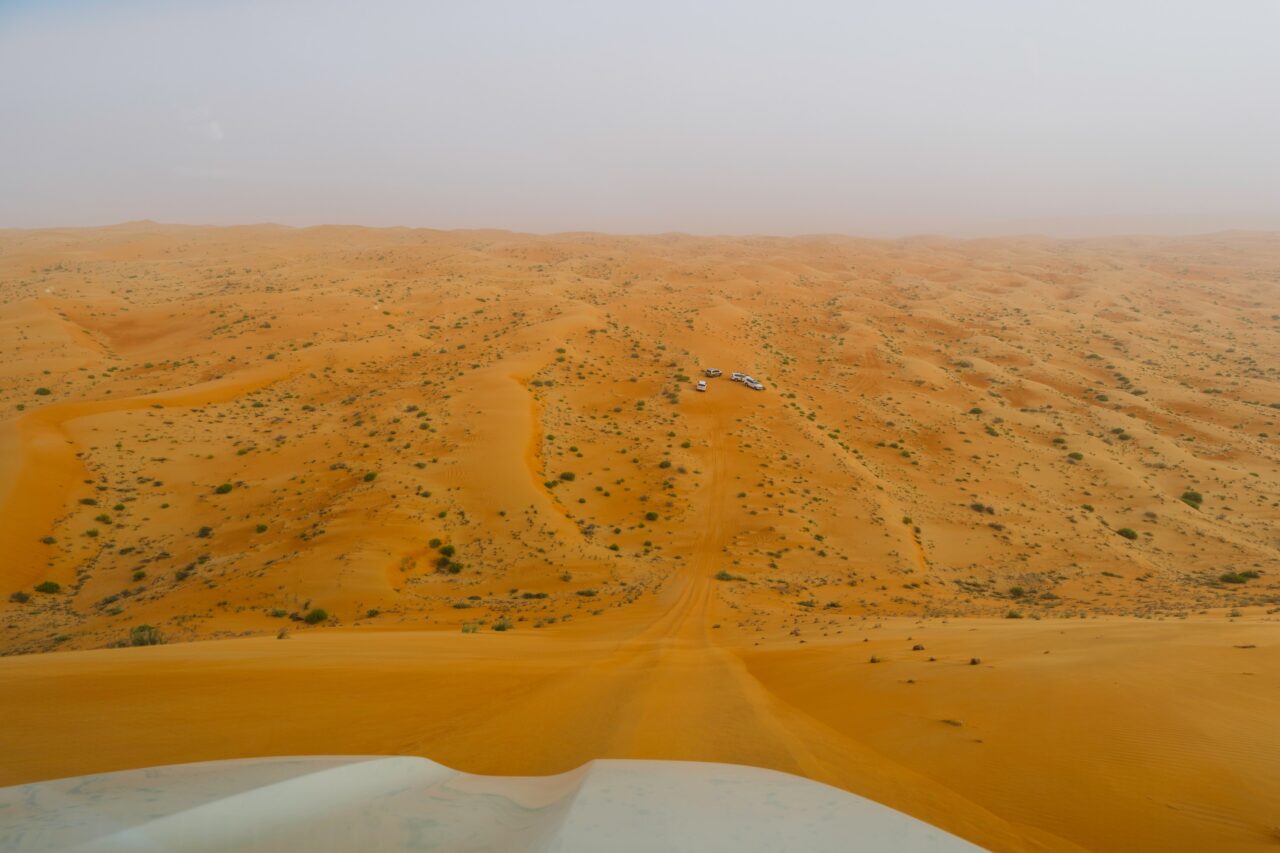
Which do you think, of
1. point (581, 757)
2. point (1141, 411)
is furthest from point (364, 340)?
point (1141, 411)

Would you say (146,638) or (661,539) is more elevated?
(146,638)

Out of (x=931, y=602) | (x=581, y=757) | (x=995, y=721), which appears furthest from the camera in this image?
(x=931, y=602)

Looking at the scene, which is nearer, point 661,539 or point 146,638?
point 146,638

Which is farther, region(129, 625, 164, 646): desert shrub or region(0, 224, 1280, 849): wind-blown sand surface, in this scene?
region(129, 625, 164, 646): desert shrub

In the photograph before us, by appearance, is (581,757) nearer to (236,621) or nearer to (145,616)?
(236,621)

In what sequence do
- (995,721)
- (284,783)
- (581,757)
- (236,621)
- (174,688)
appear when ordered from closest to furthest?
(284,783) → (581,757) → (995,721) → (174,688) → (236,621)

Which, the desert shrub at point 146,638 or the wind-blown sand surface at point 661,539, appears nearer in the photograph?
the wind-blown sand surface at point 661,539

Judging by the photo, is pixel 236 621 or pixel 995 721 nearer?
pixel 995 721

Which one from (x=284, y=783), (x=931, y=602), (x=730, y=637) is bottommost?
(x=931, y=602)
